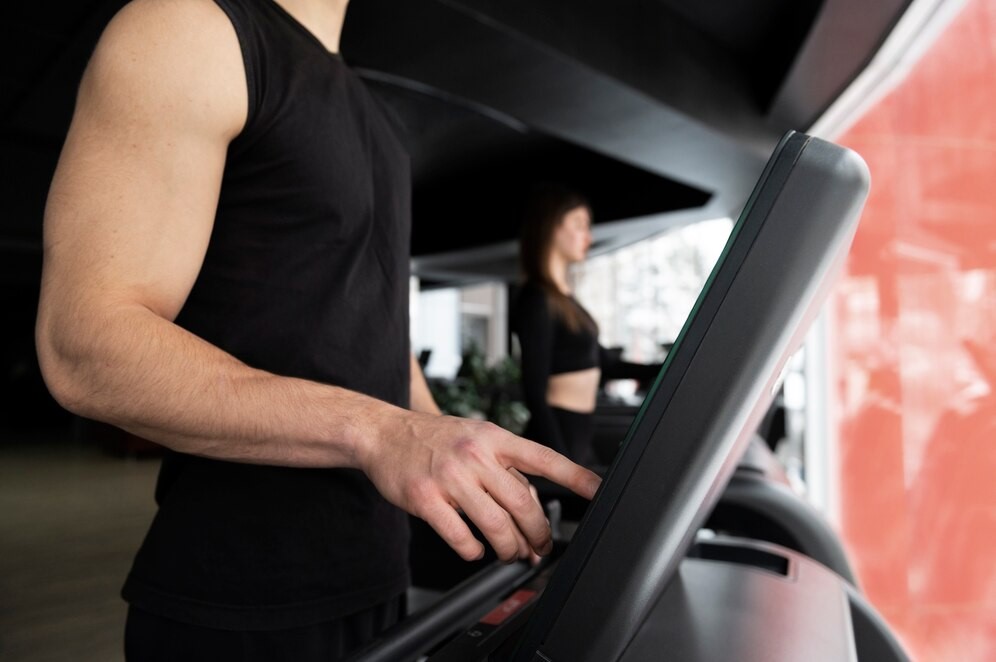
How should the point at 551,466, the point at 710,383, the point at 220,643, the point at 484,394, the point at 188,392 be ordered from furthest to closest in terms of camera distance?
the point at 484,394, the point at 220,643, the point at 188,392, the point at 551,466, the point at 710,383

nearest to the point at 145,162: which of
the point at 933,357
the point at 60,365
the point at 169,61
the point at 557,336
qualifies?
the point at 169,61

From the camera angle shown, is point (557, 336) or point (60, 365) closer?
point (60, 365)

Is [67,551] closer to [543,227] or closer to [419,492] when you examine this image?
[543,227]

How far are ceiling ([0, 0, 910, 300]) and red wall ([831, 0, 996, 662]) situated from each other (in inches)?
25.5

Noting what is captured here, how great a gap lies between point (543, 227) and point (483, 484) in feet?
7.54

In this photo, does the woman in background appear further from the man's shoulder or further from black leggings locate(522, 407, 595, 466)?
the man's shoulder

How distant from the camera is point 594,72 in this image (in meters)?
3.43

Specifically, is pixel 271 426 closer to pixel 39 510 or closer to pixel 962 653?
pixel 962 653

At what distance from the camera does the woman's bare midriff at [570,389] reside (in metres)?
2.55

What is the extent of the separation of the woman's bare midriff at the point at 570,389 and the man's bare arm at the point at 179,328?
1971 millimetres

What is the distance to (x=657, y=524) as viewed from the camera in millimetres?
354

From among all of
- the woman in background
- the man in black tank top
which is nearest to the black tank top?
the man in black tank top

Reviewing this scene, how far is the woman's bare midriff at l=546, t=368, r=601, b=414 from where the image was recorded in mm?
2551

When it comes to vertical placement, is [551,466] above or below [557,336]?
above
